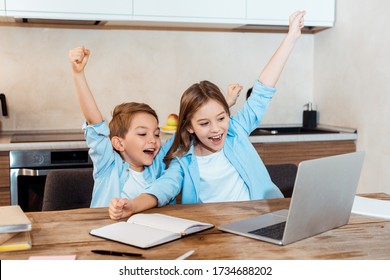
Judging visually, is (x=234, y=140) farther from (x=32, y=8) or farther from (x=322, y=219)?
(x=32, y=8)

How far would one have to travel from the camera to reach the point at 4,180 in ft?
9.55

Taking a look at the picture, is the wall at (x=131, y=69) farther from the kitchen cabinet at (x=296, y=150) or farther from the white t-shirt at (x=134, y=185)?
the white t-shirt at (x=134, y=185)

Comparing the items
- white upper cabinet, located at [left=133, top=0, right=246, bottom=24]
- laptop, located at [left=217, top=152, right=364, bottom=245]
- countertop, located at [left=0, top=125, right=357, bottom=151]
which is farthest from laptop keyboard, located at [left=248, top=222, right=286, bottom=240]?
white upper cabinet, located at [left=133, top=0, right=246, bottom=24]

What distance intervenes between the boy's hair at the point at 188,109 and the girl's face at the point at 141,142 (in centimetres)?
7

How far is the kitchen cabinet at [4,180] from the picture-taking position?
2.90 m

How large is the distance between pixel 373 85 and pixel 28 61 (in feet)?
6.47

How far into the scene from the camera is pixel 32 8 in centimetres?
303

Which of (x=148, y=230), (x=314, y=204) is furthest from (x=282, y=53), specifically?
(x=148, y=230)

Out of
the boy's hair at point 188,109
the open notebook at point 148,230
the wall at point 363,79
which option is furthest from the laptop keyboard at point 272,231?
the wall at point 363,79

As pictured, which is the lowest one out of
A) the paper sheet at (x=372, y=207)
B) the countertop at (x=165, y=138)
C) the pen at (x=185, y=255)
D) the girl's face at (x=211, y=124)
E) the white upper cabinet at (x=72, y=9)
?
the pen at (x=185, y=255)

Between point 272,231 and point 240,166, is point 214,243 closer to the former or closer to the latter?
point 272,231

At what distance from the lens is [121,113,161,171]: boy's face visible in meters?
2.12

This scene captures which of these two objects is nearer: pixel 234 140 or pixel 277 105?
pixel 234 140
